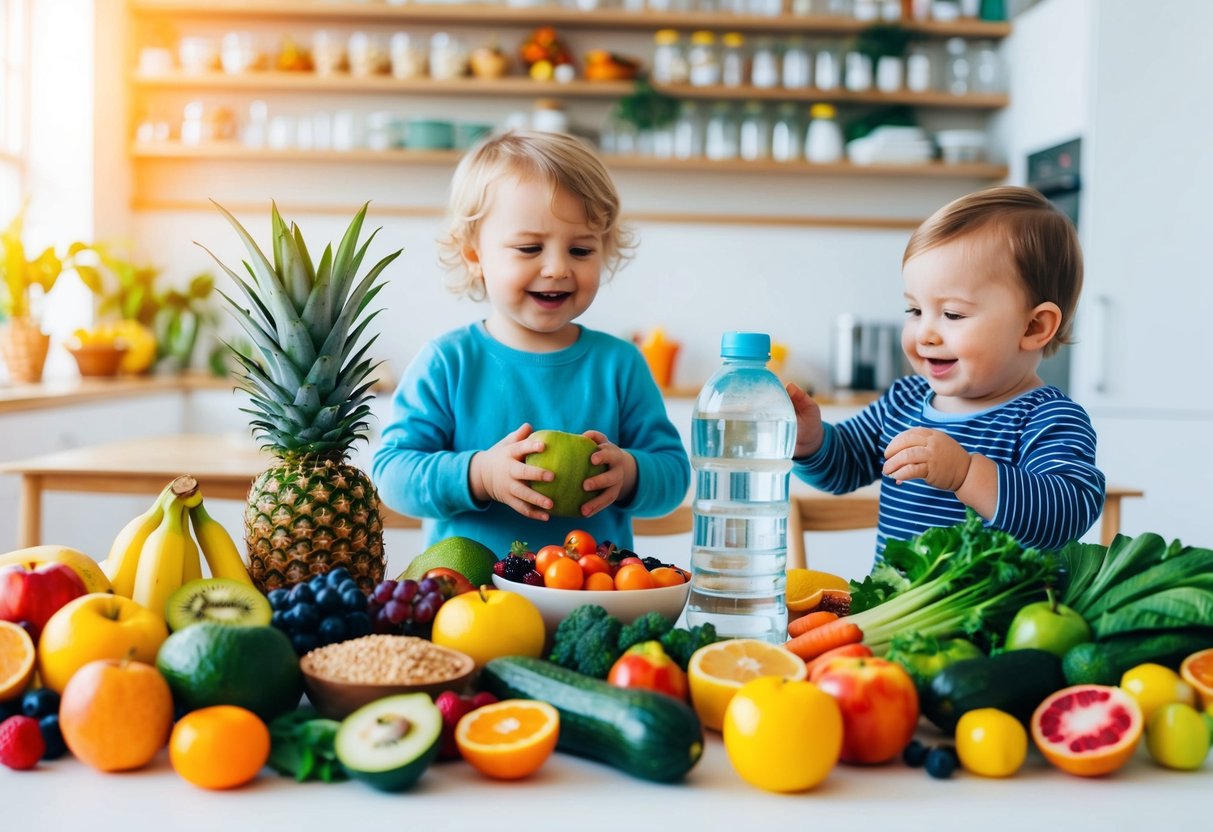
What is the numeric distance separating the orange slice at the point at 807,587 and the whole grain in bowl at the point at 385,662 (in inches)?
18.1

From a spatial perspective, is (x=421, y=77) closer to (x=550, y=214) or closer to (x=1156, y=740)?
(x=550, y=214)

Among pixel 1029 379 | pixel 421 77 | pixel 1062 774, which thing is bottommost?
pixel 1062 774

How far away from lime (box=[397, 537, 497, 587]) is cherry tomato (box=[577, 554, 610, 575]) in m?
0.14

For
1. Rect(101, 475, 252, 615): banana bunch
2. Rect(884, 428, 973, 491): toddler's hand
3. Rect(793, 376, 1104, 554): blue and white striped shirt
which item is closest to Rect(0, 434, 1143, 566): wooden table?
Rect(793, 376, 1104, 554): blue and white striped shirt

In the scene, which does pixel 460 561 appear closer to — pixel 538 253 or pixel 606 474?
pixel 606 474

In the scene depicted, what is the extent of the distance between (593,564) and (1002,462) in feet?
2.14

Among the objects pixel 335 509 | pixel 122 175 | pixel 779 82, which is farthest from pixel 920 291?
pixel 122 175

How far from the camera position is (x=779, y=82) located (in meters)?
4.89

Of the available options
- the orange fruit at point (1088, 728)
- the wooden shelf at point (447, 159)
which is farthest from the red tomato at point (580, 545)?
the wooden shelf at point (447, 159)

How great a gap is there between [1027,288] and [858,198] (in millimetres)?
3872

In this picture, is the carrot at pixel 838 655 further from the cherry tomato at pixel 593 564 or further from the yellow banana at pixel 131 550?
the yellow banana at pixel 131 550

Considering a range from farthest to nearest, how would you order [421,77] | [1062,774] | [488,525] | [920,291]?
[421,77] → [488,525] → [920,291] → [1062,774]

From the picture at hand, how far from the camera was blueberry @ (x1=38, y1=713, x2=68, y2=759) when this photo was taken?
886mm

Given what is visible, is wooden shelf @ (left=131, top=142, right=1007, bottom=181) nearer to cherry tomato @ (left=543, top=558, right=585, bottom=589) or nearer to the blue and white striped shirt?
the blue and white striped shirt
